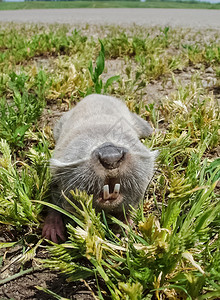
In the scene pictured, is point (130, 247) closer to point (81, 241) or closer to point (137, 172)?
point (81, 241)

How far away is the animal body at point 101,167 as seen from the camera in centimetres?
186

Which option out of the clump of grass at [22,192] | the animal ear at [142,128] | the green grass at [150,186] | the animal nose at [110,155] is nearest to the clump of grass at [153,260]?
the green grass at [150,186]

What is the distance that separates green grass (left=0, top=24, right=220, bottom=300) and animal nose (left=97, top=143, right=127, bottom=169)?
0.76 ft

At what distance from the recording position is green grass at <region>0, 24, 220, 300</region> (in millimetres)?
1683

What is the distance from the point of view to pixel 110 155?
177cm

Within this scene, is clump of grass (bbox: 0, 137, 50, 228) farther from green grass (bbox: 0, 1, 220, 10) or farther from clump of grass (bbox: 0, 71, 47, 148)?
green grass (bbox: 0, 1, 220, 10)

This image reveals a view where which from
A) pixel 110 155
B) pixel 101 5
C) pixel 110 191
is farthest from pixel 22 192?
pixel 101 5

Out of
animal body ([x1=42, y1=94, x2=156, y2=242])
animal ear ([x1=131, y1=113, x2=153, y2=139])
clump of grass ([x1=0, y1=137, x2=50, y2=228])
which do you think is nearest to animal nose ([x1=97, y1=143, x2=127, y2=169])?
animal body ([x1=42, y1=94, x2=156, y2=242])

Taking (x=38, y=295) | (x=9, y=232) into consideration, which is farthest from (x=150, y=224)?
(x=9, y=232)

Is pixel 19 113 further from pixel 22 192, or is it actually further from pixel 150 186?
pixel 150 186

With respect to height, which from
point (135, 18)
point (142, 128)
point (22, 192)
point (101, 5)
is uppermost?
point (101, 5)

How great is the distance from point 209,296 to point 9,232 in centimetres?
141

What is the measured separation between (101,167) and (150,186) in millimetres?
1024

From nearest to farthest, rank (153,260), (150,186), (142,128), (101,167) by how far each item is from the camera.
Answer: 1. (153,260)
2. (101,167)
3. (150,186)
4. (142,128)
